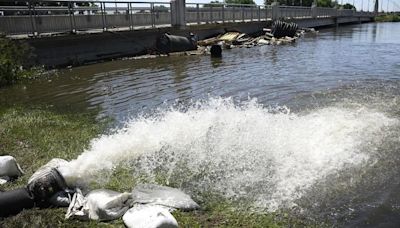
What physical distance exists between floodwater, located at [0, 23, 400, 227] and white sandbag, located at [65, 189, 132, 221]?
795mm

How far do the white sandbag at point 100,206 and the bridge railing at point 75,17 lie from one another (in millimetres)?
16602

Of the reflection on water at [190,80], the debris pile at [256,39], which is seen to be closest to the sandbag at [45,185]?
the reflection on water at [190,80]

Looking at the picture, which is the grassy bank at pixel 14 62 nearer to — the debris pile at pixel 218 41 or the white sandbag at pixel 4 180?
the debris pile at pixel 218 41

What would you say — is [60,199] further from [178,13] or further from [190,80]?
[178,13]

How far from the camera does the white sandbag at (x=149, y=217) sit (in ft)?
16.4

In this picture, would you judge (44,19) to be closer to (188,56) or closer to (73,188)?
(188,56)

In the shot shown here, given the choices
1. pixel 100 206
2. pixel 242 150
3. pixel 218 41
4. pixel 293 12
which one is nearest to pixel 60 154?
pixel 100 206

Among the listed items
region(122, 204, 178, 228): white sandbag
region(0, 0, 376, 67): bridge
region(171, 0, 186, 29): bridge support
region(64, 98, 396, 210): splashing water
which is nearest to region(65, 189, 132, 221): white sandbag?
region(122, 204, 178, 228): white sandbag

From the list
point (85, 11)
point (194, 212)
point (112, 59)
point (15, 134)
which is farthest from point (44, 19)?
point (194, 212)

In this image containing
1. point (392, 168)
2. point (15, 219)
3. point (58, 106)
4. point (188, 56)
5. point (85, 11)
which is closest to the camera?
point (15, 219)

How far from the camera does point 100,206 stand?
18.5 ft

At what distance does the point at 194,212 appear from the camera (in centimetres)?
577

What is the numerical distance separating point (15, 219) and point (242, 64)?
726 inches

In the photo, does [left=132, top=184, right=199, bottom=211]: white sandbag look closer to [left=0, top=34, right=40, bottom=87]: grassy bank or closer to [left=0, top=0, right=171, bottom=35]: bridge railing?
[left=0, top=34, right=40, bottom=87]: grassy bank
